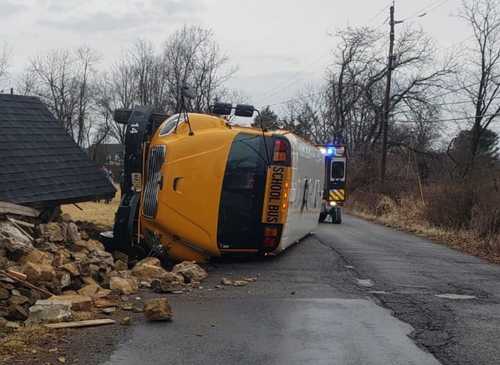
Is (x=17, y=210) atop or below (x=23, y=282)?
atop

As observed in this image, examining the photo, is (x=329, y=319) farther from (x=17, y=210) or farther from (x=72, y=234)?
(x=17, y=210)

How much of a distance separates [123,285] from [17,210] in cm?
272

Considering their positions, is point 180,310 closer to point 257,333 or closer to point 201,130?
point 257,333

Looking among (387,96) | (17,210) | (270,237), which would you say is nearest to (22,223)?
(17,210)

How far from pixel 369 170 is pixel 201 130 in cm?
3300

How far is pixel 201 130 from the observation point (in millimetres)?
10516

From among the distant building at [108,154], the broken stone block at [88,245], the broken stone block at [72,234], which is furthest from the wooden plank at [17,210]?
the distant building at [108,154]

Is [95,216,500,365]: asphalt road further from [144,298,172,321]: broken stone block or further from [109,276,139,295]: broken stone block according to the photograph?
[109,276,139,295]: broken stone block

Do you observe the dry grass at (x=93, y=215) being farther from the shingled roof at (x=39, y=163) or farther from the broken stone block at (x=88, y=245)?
the broken stone block at (x=88, y=245)

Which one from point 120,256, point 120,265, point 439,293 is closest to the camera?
point 439,293

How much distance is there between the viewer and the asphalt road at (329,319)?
5.40m

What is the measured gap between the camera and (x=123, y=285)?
772 centimetres

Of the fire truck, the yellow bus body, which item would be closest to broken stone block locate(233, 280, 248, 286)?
the yellow bus body

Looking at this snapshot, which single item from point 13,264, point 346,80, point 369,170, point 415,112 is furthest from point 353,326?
Result: point 346,80
